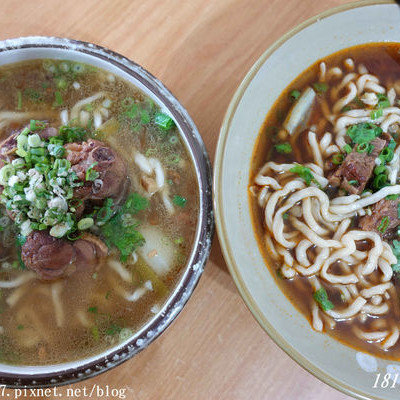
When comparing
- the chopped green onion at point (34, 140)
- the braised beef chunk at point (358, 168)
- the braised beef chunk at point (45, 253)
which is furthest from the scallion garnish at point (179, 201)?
the braised beef chunk at point (358, 168)

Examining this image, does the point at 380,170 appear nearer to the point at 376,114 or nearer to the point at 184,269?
the point at 376,114

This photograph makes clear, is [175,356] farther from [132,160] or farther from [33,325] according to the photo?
[132,160]

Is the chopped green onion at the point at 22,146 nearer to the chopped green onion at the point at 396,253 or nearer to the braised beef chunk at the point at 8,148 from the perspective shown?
the braised beef chunk at the point at 8,148

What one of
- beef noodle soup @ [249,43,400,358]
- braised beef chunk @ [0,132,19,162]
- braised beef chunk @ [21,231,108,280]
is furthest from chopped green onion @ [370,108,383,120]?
braised beef chunk @ [0,132,19,162]

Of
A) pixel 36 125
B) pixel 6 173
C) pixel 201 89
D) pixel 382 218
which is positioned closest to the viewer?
pixel 6 173

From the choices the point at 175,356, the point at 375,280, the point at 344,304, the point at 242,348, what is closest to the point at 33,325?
the point at 175,356

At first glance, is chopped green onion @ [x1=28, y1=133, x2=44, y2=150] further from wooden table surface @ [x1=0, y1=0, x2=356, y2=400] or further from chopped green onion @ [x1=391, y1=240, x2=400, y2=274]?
chopped green onion @ [x1=391, y1=240, x2=400, y2=274]

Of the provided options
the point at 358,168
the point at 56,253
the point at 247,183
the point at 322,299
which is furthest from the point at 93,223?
the point at 358,168
